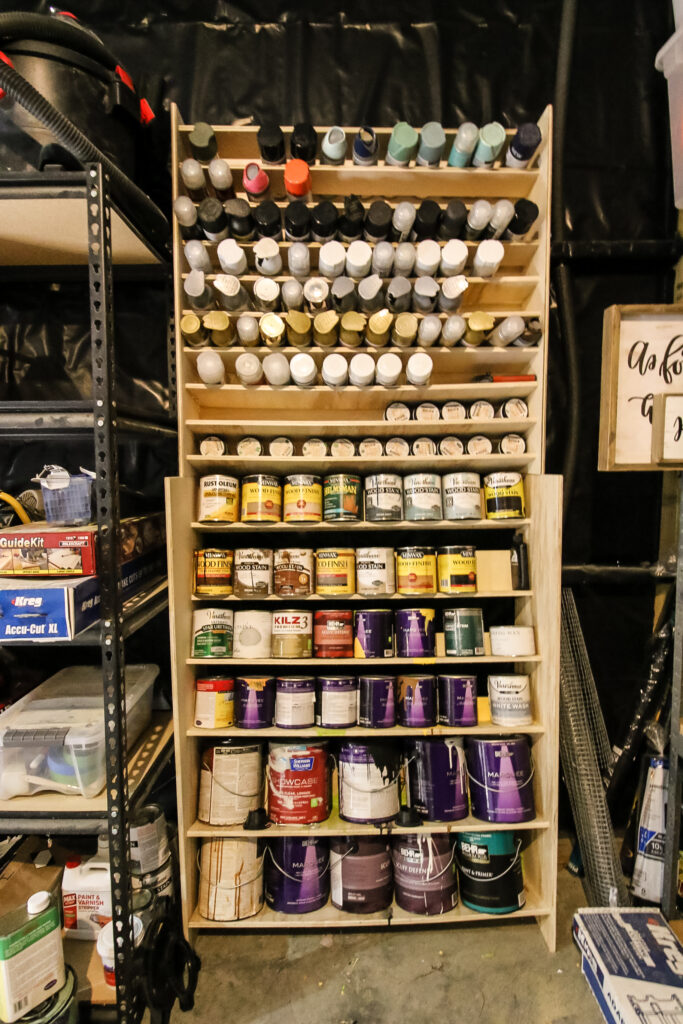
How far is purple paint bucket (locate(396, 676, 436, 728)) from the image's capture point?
156 centimetres

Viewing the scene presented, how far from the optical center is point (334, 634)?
157 cm

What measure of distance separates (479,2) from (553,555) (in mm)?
1866

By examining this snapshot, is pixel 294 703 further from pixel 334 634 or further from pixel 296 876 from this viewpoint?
pixel 296 876

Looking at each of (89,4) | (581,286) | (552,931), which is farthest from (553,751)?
(89,4)

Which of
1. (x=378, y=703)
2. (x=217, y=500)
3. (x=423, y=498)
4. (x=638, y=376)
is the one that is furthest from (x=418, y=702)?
(x=638, y=376)

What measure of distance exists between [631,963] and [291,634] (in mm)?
1187

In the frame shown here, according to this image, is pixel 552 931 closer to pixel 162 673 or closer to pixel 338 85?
pixel 162 673

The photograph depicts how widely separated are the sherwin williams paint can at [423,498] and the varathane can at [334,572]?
9.0 inches

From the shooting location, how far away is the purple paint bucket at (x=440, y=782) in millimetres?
1552

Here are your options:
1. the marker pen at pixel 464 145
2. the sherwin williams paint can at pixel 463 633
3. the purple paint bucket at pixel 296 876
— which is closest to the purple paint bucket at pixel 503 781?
the sherwin williams paint can at pixel 463 633

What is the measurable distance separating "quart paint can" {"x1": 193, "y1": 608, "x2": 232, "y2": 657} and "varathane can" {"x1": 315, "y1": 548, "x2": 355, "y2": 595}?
0.30 m

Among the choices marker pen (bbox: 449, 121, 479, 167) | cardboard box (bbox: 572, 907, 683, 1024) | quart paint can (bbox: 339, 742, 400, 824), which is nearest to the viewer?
cardboard box (bbox: 572, 907, 683, 1024)

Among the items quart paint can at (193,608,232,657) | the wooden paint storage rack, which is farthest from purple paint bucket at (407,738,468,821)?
quart paint can at (193,608,232,657)

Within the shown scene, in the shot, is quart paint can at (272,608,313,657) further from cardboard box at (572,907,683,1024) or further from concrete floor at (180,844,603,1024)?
cardboard box at (572,907,683,1024)
